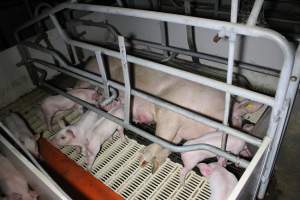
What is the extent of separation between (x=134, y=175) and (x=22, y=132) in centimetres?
107

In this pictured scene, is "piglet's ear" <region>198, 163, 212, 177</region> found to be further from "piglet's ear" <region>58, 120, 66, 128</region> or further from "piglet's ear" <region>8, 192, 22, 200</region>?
"piglet's ear" <region>58, 120, 66, 128</region>

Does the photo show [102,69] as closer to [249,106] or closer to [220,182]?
[220,182]

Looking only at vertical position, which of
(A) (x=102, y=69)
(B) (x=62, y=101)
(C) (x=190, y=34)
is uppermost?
(A) (x=102, y=69)

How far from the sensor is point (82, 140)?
7.97 ft

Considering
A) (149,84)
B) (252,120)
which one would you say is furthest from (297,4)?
(149,84)

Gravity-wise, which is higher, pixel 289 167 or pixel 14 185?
pixel 14 185

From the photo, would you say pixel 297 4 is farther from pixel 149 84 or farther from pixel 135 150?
pixel 135 150

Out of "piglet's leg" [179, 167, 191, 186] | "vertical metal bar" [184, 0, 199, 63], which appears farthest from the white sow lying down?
"vertical metal bar" [184, 0, 199, 63]

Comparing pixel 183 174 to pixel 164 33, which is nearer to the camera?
pixel 183 174

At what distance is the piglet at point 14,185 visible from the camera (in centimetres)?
201

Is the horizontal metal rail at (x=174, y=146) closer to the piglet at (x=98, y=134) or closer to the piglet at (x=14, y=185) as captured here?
the piglet at (x=98, y=134)

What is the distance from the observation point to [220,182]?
74.4 inches

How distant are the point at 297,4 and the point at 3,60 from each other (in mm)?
3691

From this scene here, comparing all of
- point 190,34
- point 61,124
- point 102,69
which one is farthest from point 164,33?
point 61,124
